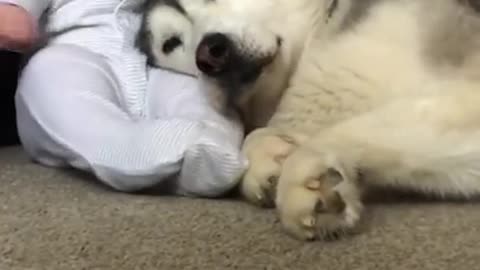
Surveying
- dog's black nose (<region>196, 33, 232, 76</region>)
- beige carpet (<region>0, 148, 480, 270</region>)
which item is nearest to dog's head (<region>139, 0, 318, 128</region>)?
dog's black nose (<region>196, 33, 232, 76</region>)

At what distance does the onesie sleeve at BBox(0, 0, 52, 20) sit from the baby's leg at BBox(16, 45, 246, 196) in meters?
0.07

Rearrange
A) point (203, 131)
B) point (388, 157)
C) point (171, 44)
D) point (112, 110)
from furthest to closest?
point (171, 44) → point (112, 110) → point (203, 131) → point (388, 157)

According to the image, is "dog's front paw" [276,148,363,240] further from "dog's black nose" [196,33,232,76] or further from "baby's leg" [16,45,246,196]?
"dog's black nose" [196,33,232,76]

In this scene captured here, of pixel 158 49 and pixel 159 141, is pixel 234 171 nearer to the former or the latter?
pixel 159 141

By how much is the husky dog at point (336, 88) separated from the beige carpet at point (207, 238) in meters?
0.04

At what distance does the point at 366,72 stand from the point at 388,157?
0.23 m

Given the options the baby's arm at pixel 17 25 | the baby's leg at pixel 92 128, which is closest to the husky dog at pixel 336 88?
the baby's leg at pixel 92 128

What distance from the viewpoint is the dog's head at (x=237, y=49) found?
1521mm

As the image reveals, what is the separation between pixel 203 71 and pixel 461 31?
45cm

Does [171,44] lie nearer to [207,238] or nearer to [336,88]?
[336,88]

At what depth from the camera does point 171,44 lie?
1769 mm

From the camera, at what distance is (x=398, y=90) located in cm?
137

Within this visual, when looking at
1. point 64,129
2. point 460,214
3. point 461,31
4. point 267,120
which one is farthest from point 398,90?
point 64,129

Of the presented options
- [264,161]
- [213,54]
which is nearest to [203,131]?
[264,161]
